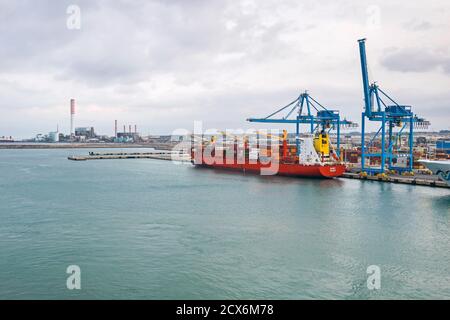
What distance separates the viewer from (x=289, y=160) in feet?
112

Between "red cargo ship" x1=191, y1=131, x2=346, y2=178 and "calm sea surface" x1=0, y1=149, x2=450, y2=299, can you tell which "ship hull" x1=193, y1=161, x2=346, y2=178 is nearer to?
"red cargo ship" x1=191, y1=131, x2=346, y2=178

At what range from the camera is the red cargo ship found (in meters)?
30.5

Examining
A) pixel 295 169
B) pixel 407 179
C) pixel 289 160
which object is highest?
pixel 289 160

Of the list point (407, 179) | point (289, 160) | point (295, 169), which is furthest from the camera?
point (289, 160)

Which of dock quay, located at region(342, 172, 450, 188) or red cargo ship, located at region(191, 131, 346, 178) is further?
red cargo ship, located at region(191, 131, 346, 178)

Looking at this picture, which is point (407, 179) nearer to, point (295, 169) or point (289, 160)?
point (295, 169)

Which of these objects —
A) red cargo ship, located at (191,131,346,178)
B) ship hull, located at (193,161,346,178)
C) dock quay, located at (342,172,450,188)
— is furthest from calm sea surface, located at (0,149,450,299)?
red cargo ship, located at (191,131,346,178)

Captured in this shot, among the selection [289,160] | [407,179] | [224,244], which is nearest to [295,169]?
[289,160]

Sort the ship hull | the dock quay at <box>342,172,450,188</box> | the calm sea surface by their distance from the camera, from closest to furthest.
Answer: the calm sea surface → the dock quay at <box>342,172,450,188</box> → the ship hull

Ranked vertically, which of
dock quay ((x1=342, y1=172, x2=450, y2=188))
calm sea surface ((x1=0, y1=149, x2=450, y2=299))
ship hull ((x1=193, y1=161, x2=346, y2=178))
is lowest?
calm sea surface ((x1=0, y1=149, x2=450, y2=299))

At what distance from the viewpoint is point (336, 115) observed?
3372cm

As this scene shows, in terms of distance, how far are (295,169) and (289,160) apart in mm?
2445

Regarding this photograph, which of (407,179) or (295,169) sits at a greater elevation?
(295,169)
